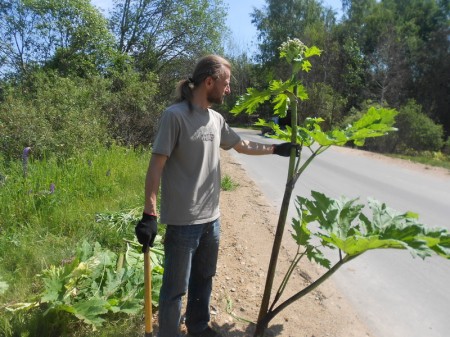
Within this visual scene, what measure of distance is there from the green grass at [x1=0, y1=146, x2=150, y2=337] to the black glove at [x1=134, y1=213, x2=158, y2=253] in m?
0.82

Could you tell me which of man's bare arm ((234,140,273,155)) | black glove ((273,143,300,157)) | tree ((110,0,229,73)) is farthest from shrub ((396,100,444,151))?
black glove ((273,143,300,157))

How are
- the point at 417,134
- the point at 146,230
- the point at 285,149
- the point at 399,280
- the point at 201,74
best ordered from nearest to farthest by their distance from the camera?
the point at 146,230 < the point at 201,74 < the point at 285,149 < the point at 399,280 < the point at 417,134

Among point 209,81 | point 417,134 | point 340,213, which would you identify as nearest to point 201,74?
point 209,81

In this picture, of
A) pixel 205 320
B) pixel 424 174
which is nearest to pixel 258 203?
pixel 205 320

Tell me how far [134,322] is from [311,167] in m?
9.15

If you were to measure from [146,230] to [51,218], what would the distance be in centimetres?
267

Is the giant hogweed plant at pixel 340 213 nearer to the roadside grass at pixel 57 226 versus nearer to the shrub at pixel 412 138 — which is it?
the roadside grass at pixel 57 226

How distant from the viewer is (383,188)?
879cm

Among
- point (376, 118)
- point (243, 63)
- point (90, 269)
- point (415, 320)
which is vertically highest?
point (243, 63)

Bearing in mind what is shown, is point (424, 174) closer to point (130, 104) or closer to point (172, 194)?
point (130, 104)

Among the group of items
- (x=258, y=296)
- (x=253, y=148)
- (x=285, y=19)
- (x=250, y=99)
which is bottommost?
(x=258, y=296)

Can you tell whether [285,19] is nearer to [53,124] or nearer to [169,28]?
[169,28]

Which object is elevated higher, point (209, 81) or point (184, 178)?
point (209, 81)

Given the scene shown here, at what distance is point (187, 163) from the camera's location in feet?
7.89
